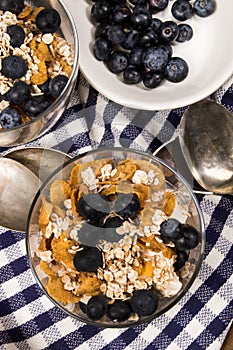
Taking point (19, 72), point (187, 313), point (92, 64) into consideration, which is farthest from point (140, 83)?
point (187, 313)

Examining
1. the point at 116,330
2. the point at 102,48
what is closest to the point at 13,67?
the point at 102,48

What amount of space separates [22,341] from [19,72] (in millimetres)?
369

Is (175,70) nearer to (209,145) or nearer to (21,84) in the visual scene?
(209,145)

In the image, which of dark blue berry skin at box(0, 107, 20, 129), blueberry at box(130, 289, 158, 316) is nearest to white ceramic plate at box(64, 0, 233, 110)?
dark blue berry skin at box(0, 107, 20, 129)

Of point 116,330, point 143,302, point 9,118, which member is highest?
point 9,118

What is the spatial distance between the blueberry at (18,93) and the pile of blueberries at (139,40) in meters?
0.13

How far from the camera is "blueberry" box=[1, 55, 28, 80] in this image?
912 mm

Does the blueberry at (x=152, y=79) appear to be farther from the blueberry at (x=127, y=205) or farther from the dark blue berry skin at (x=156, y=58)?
the blueberry at (x=127, y=205)

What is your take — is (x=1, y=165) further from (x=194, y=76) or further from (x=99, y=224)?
(x=194, y=76)

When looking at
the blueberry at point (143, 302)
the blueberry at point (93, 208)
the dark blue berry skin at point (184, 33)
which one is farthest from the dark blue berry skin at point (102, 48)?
the blueberry at point (143, 302)

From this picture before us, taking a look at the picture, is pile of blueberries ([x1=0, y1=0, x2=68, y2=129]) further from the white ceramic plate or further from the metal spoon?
the metal spoon

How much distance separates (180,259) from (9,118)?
282mm

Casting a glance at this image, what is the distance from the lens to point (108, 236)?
2.97ft

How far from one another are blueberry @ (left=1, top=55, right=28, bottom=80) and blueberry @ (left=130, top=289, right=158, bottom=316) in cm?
31
